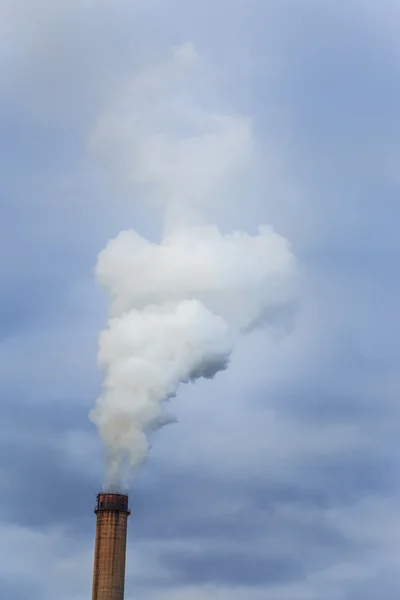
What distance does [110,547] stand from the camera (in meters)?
86.1

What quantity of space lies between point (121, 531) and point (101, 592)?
4753 mm

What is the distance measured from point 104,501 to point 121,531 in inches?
108

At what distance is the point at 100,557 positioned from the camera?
3383 inches

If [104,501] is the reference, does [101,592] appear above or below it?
below

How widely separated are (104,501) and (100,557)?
4.45 meters

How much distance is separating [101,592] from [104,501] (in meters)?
6.88

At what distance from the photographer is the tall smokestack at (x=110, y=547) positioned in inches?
3369

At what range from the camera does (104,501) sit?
3472 inches

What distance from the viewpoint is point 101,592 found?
85750 mm

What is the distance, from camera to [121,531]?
87125 mm

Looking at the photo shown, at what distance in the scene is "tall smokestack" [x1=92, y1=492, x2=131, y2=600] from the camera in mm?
85562
